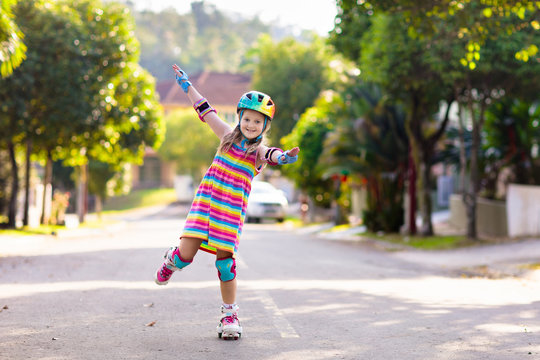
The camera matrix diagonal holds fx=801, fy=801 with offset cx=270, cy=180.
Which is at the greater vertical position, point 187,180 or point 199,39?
point 199,39

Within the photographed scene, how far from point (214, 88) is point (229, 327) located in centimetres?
7356

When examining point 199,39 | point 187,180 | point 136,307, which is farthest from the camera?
point 199,39

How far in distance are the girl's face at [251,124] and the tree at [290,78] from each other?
147 feet

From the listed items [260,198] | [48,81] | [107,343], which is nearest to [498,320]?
[107,343]

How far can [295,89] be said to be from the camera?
168ft

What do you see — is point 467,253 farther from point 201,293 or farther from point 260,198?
point 260,198

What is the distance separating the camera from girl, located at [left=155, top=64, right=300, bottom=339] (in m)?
6.05

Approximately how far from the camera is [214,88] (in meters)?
78.6

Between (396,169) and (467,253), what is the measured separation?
8.07 metres

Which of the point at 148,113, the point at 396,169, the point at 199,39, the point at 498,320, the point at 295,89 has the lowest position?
the point at 498,320

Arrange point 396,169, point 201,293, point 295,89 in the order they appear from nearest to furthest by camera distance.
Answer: point 201,293
point 396,169
point 295,89

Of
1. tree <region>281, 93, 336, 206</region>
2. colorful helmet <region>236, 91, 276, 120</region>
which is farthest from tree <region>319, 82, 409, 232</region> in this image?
colorful helmet <region>236, 91, 276, 120</region>

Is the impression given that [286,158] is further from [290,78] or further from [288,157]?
[290,78]

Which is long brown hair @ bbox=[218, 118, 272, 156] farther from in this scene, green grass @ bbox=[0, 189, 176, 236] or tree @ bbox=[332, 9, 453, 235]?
green grass @ bbox=[0, 189, 176, 236]
